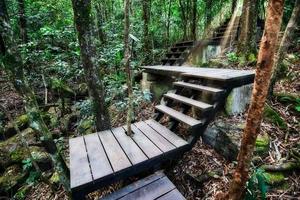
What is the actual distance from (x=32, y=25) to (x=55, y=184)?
726cm

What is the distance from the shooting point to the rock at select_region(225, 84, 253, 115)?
3396 millimetres

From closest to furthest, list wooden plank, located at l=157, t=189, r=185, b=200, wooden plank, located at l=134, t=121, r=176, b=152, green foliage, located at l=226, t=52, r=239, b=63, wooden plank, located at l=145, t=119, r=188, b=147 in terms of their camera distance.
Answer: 1. wooden plank, located at l=157, t=189, r=185, b=200
2. wooden plank, located at l=134, t=121, r=176, b=152
3. wooden plank, located at l=145, t=119, r=188, b=147
4. green foliage, located at l=226, t=52, r=239, b=63

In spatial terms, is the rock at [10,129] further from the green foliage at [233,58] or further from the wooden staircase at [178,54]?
the green foliage at [233,58]

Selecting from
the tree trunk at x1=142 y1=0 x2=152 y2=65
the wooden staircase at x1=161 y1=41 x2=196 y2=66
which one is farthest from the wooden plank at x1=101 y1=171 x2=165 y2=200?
the tree trunk at x1=142 y1=0 x2=152 y2=65

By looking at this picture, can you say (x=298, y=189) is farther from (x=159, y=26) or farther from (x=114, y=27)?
(x=159, y=26)

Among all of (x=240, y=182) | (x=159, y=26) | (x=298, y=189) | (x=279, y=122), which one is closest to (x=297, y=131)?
(x=279, y=122)

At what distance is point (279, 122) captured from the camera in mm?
3205

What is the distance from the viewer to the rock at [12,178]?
4102mm

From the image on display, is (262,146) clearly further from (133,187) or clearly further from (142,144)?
(133,187)

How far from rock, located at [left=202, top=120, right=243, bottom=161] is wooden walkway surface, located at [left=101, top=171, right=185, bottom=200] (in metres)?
0.99

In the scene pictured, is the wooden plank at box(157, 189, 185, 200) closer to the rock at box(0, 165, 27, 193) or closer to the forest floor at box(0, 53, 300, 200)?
the forest floor at box(0, 53, 300, 200)

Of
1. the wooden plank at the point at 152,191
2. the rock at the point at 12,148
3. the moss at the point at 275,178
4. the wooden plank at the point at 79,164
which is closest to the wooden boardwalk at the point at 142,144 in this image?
the wooden plank at the point at 79,164

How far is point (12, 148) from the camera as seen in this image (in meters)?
4.80

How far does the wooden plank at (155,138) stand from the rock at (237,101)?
1176 millimetres
